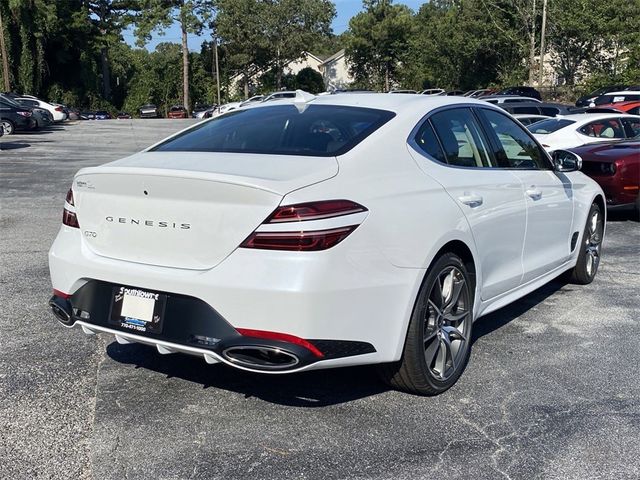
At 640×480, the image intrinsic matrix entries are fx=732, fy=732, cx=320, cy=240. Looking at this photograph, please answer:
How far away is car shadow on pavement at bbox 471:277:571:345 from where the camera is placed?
522cm

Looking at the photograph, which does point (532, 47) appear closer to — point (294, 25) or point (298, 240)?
point (294, 25)

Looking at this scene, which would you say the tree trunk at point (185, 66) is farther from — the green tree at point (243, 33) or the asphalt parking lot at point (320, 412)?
the asphalt parking lot at point (320, 412)

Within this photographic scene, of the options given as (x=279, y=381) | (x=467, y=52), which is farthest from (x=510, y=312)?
(x=467, y=52)

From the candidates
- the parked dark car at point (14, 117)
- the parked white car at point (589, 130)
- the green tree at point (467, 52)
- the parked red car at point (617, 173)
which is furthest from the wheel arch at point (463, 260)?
the green tree at point (467, 52)

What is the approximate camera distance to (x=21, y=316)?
208 inches

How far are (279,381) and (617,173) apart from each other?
21.5 ft

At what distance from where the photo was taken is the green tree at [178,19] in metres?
58.4

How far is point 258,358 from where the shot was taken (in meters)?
3.34

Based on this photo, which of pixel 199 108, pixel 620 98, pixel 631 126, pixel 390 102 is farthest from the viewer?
pixel 199 108

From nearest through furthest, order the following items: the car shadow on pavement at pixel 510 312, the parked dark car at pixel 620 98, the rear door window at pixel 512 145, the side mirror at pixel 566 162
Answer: the rear door window at pixel 512 145 < the car shadow on pavement at pixel 510 312 < the side mirror at pixel 566 162 < the parked dark car at pixel 620 98

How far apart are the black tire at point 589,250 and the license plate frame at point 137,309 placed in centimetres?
395

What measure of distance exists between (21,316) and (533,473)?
375 cm

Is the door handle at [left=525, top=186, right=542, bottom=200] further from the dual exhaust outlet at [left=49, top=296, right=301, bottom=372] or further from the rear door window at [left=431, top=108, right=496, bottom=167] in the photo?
the dual exhaust outlet at [left=49, top=296, right=301, bottom=372]

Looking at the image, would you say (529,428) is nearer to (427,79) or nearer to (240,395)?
(240,395)
